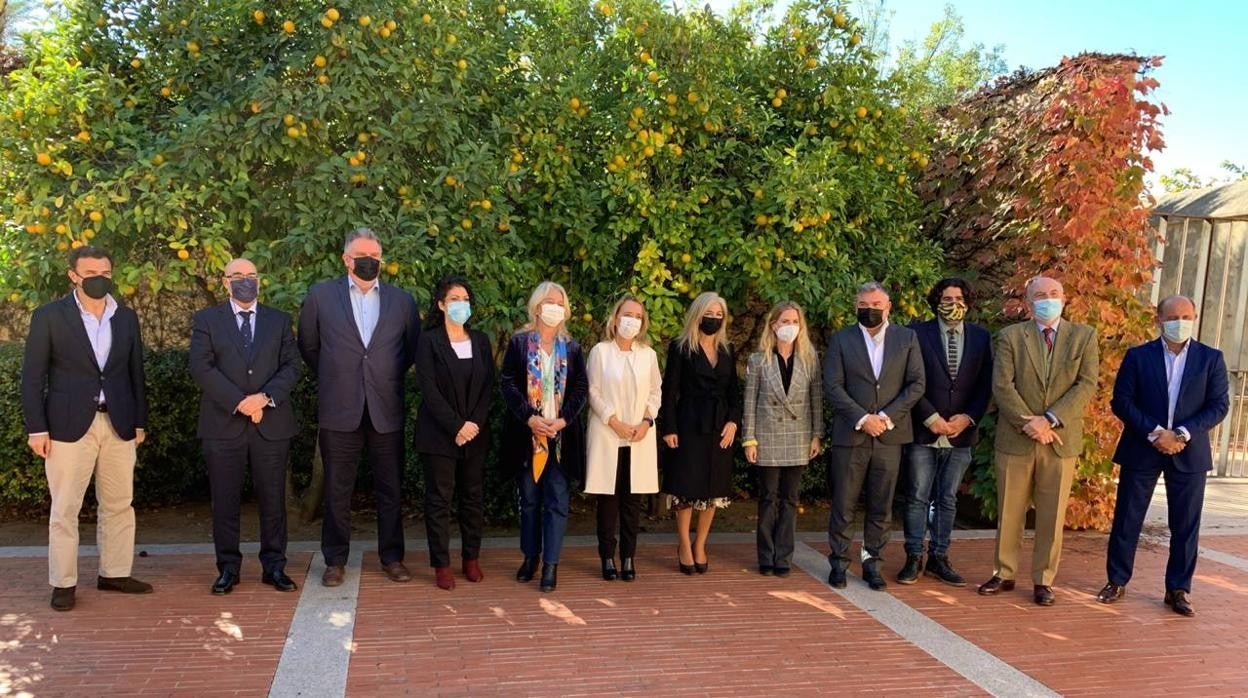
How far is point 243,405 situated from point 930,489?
4.31m

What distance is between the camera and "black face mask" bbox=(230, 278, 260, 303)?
4.86 metres

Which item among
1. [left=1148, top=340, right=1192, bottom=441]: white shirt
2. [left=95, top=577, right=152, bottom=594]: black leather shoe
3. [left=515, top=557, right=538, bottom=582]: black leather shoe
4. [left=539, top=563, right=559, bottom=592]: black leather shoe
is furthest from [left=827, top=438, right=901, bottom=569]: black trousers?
[left=95, top=577, right=152, bottom=594]: black leather shoe

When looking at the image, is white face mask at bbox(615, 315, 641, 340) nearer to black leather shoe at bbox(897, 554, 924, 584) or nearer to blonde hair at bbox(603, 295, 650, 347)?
blonde hair at bbox(603, 295, 650, 347)

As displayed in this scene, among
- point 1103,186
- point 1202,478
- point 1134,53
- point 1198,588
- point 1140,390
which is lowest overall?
point 1198,588

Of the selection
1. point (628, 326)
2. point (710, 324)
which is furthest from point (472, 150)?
point (710, 324)

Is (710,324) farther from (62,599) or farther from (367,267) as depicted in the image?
(62,599)

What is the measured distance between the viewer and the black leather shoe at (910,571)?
550cm

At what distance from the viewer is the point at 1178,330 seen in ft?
16.6

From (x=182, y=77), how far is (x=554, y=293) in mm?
3041

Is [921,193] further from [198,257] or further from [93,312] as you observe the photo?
[93,312]

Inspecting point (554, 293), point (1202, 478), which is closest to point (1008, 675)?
point (1202, 478)

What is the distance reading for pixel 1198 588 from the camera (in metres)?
5.66

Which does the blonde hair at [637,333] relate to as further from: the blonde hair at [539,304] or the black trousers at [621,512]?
the black trousers at [621,512]

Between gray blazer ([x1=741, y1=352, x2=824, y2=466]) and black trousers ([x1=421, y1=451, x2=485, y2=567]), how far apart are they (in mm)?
1756
